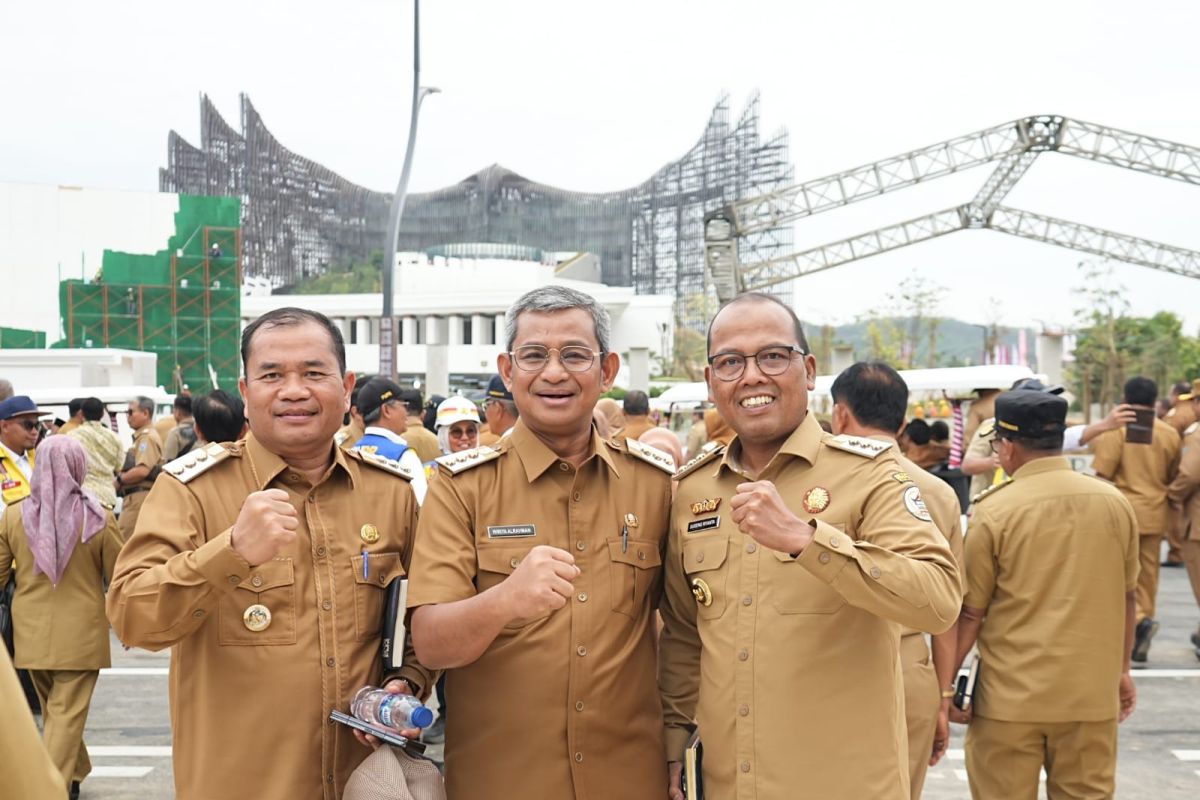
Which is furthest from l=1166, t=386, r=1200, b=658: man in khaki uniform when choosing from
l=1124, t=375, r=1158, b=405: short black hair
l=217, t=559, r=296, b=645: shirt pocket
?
l=217, t=559, r=296, b=645: shirt pocket

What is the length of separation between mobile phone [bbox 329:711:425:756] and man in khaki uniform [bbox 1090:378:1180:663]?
6.77 m

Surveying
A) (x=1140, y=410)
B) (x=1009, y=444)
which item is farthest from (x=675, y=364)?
(x=1009, y=444)

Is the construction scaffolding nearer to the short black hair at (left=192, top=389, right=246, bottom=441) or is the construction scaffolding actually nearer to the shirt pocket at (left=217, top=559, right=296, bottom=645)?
the short black hair at (left=192, top=389, right=246, bottom=441)

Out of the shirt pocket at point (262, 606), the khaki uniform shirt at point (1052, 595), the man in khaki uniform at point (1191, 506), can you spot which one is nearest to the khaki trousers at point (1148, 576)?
the man in khaki uniform at point (1191, 506)

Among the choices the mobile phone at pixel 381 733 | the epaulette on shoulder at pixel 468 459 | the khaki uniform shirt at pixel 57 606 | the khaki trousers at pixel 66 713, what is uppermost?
the epaulette on shoulder at pixel 468 459

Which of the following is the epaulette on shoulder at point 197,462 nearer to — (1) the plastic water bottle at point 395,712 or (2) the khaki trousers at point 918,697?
(1) the plastic water bottle at point 395,712

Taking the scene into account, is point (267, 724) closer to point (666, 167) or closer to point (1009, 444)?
point (1009, 444)

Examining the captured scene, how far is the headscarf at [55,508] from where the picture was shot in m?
4.77

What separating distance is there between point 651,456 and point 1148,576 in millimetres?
6231

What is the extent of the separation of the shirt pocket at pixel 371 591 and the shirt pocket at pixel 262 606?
0.47 feet

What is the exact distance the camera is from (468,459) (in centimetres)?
255

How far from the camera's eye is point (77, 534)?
4.89 m

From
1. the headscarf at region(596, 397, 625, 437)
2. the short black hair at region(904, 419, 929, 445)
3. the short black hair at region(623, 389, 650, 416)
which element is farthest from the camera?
the short black hair at region(904, 419, 929, 445)

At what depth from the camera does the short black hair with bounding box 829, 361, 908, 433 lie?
12.3 ft
